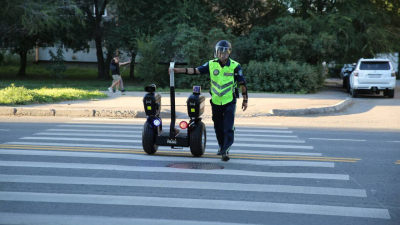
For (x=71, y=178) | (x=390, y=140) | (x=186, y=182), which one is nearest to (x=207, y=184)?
(x=186, y=182)

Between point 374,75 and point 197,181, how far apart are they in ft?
64.1

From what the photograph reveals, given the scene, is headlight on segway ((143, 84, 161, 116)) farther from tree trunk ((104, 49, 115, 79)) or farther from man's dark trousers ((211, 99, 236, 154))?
tree trunk ((104, 49, 115, 79))

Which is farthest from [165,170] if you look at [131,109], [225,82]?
[131,109]

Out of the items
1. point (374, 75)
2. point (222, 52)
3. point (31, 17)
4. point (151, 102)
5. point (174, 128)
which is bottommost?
point (174, 128)

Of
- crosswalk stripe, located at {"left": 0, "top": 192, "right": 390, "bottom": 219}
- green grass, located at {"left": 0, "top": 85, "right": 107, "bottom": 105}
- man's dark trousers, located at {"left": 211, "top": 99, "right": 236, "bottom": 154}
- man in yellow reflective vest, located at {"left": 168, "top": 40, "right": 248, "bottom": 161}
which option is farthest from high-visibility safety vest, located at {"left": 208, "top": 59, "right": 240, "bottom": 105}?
green grass, located at {"left": 0, "top": 85, "right": 107, "bottom": 105}

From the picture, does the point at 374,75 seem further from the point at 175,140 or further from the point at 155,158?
the point at 155,158

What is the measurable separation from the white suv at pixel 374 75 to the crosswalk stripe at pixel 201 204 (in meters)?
19.9

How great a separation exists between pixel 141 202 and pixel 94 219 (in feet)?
2.48

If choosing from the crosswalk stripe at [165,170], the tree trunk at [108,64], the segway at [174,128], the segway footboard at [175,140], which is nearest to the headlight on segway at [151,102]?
the segway at [174,128]

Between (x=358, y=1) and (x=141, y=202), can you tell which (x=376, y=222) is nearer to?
(x=141, y=202)

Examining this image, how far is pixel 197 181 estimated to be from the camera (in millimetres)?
7070

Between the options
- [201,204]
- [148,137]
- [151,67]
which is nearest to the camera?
[201,204]

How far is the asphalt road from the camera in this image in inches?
218

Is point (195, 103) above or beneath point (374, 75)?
above
